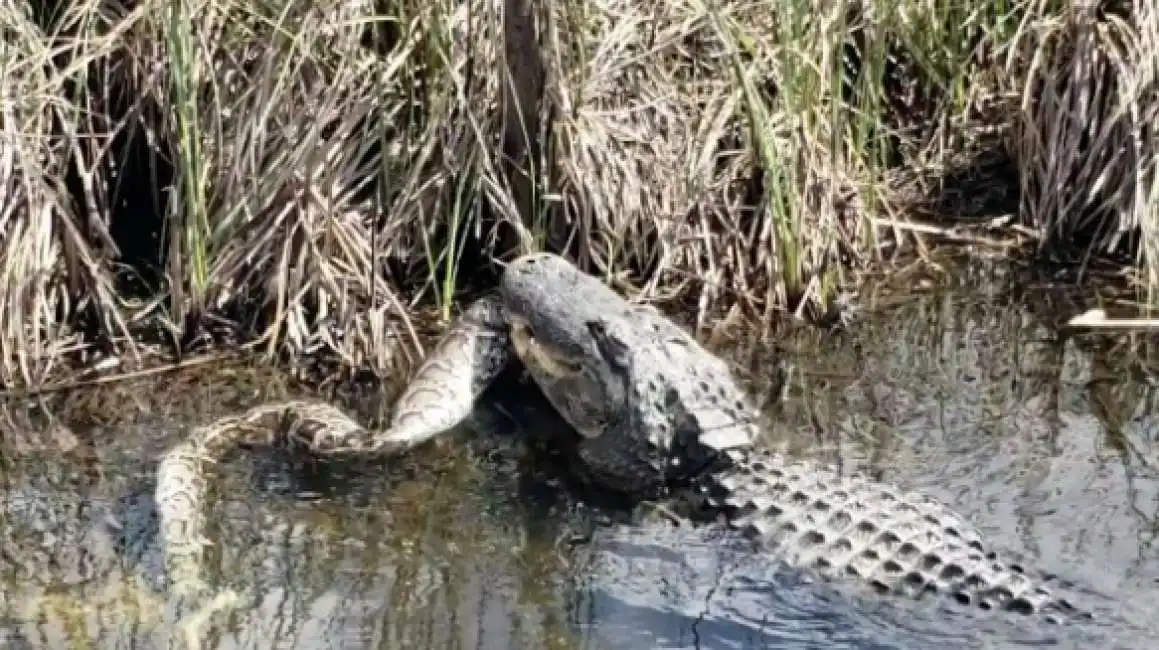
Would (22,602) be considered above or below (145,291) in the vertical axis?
below

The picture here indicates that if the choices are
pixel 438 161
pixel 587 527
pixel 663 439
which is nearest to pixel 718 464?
pixel 663 439

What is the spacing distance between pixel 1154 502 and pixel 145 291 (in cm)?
295

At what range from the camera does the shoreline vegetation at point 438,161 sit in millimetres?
5262

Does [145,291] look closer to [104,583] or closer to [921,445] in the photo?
[104,583]

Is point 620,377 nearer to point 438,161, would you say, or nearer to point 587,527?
point 587,527

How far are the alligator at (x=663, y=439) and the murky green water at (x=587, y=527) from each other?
8cm

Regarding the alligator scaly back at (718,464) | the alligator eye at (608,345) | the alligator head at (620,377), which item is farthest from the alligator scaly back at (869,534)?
the alligator eye at (608,345)

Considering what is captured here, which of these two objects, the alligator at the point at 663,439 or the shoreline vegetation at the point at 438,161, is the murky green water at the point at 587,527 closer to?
the alligator at the point at 663,439

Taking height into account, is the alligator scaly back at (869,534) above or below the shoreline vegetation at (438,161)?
below

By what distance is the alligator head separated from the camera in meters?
4.82

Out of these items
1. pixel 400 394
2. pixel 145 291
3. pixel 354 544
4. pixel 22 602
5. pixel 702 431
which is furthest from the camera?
pixel 145 291

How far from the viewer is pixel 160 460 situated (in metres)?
4.81

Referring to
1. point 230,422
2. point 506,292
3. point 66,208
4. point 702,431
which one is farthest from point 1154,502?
point 66,208

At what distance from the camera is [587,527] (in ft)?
15.2
